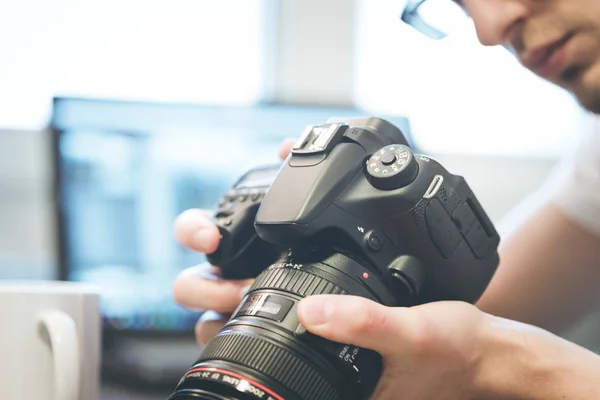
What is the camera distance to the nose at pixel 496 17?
52 centimetres

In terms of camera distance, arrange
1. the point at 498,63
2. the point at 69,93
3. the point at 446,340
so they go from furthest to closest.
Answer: the point at 498,63 → the point at 69,93 → the point at 446,340

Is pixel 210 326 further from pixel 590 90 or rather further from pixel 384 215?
pixel 590 90

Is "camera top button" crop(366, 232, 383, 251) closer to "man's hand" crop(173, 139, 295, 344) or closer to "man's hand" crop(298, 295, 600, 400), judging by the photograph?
"man's hand" crop(298, 295, 600, 400)

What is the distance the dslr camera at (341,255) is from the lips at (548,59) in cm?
21

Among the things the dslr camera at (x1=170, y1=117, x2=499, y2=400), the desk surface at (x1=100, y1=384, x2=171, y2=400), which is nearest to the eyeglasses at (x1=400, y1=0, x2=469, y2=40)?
the dslr camera at (x1=170, y1=117, x2=499, y2=400)

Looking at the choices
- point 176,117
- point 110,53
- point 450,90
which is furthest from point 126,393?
point 450,90

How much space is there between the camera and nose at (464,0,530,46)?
52cm

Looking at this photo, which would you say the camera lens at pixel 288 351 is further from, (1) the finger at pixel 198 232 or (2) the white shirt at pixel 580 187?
(2) the white shirt at pixel 580 187

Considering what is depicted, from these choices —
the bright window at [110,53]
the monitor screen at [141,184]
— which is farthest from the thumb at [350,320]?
the bright window at [110,53]

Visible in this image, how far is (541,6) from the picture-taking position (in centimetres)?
52

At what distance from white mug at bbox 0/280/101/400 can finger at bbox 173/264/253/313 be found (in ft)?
0.47

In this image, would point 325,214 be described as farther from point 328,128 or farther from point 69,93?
point 69,93

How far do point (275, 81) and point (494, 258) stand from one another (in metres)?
0.70

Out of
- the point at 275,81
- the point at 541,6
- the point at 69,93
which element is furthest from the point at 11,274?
the point at 541,6
